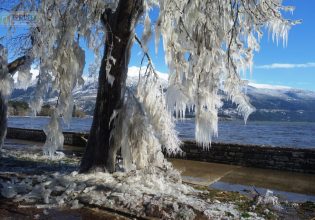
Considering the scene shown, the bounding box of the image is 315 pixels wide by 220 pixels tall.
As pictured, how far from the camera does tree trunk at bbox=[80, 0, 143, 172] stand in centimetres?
851

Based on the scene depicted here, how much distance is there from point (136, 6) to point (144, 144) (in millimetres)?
3023

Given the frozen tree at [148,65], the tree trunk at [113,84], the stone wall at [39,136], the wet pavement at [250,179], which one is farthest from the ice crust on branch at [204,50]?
the stone wall at [39,136]

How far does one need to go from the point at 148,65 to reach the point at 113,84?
3.62ft

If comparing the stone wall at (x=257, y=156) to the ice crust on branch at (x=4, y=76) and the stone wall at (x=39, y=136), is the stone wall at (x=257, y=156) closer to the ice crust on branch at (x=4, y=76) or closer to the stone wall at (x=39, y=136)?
the stone wall at (x=39, y=136)

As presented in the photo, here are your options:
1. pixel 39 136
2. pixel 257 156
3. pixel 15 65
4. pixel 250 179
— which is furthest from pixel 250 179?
pixel 39 136

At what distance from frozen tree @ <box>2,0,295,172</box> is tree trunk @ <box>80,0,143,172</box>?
0.02 metres

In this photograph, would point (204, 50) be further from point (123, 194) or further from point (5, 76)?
point (5, 76)

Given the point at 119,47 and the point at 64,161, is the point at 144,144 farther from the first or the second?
the point at 64,161

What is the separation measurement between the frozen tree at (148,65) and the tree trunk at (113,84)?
2 cm

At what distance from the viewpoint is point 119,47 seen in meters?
8.53

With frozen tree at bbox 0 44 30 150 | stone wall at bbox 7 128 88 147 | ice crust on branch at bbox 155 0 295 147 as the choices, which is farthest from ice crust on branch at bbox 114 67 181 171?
stone wall at bbox 7 128 88 147

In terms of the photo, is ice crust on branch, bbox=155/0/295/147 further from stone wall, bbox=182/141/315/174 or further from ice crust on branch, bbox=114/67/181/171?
stone wall, bbox=182/141/315/174

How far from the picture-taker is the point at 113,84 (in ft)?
28.3

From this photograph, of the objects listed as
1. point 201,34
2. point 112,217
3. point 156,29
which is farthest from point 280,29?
point 112,217
